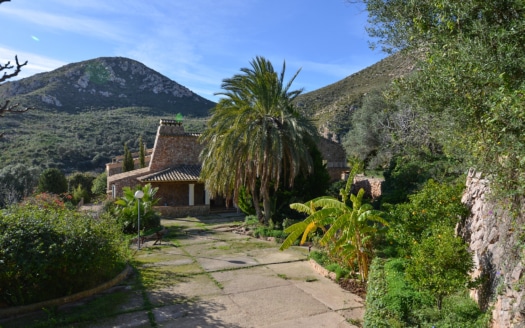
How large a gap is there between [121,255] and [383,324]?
712cm

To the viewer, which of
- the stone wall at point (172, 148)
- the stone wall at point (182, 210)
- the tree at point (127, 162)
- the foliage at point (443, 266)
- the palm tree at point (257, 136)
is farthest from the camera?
the tree at point (127, 162)

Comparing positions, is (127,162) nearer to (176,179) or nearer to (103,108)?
(176,179)

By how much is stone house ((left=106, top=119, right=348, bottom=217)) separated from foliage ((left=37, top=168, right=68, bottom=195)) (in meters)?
6.60

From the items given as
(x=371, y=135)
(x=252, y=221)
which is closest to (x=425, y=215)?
(x=252, y=221)

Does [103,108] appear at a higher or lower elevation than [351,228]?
higher

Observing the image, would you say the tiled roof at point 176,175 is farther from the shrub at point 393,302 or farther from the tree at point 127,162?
the shrub at point 393,302

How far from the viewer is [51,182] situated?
94.7 feet

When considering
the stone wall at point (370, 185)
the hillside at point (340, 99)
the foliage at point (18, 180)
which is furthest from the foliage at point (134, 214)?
the hillside at point (340, 99)

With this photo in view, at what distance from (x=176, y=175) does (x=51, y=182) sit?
12474 millimetres

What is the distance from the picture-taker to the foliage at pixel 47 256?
7121 mm

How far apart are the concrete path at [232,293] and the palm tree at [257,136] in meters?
3.47

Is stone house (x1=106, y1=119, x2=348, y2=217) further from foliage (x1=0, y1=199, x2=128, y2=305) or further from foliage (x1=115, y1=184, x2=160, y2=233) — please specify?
foliage (x1=0, y1=199, x2=128, y2=305)

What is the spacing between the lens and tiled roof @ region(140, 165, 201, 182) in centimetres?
2327

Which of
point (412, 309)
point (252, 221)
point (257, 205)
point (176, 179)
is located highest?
point (176, 179)
